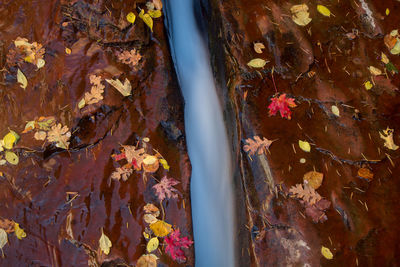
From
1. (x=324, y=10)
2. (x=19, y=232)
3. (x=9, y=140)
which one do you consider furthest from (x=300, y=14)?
(x=19, y=232)

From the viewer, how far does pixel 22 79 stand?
7.68 ft

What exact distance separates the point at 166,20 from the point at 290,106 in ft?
4.29

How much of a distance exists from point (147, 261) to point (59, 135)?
1041 millimetres

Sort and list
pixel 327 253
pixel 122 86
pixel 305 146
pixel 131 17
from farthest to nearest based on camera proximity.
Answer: pixel 131 17 → pixel 122 86 → pixel 305 146 → pixel 327 253

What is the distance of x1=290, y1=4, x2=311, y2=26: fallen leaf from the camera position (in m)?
2.54

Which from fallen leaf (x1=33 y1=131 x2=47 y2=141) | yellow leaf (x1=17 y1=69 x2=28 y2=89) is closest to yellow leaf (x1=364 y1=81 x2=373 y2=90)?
fallen leaf (x1=33 y1=131 x2=47 y2=141)

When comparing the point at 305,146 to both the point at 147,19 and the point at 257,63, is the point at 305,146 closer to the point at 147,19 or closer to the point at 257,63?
the point at 257,63

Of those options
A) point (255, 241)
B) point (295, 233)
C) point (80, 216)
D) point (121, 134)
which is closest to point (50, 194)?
point (80, 216)

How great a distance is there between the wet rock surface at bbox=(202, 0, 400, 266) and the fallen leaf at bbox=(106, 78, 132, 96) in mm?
767

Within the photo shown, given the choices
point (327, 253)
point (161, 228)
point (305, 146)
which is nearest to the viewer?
point (327, 253)

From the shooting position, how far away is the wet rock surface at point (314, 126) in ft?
6.93

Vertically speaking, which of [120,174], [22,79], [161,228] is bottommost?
[161,228]

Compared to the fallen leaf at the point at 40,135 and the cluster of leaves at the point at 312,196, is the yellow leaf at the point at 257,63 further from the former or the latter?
the fallen leaf at the point at 40,135

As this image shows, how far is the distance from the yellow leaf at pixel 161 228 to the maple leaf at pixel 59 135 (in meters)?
0.82
